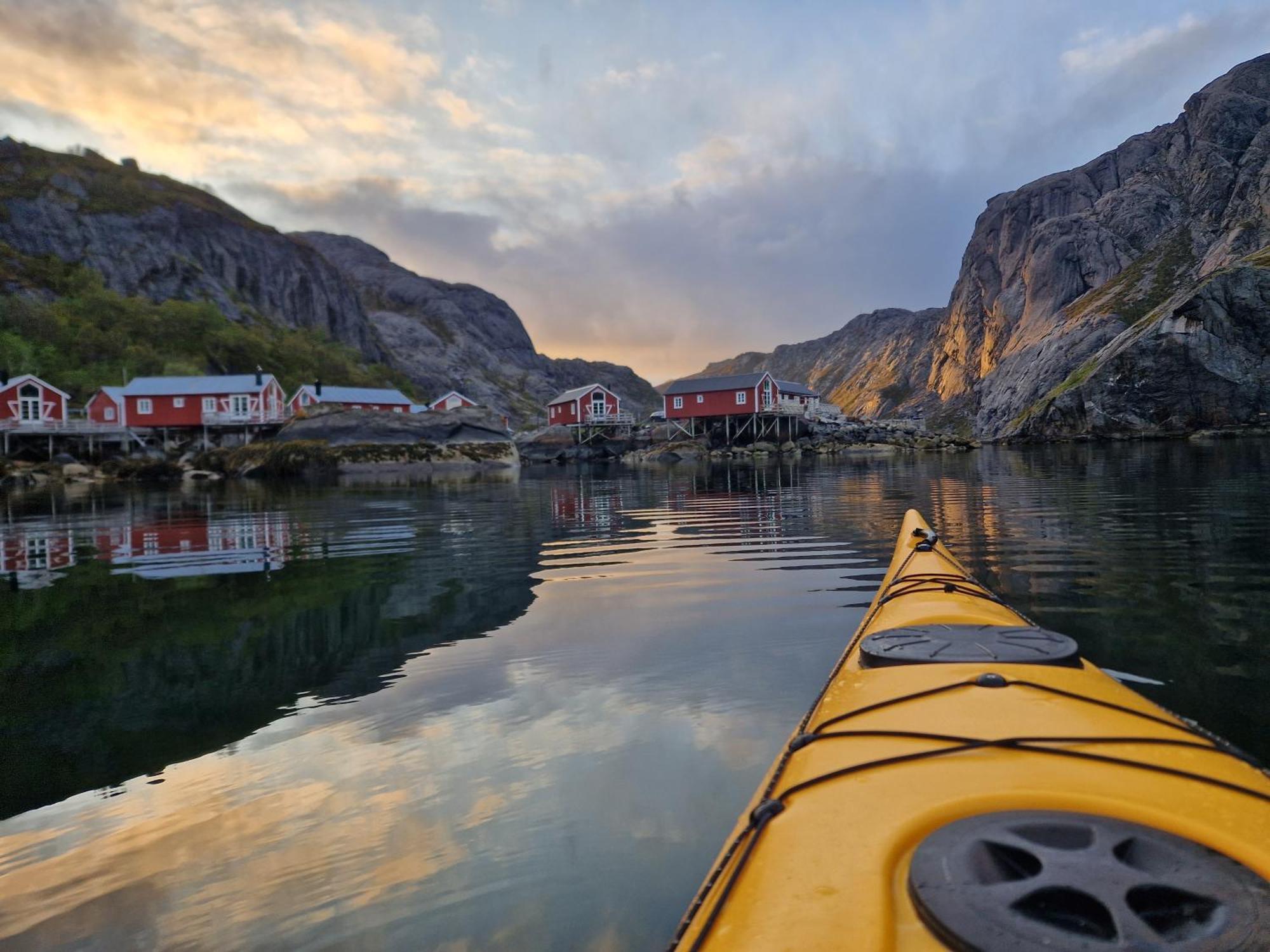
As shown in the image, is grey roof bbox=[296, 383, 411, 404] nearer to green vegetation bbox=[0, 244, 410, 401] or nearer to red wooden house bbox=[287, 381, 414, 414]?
red wooden house bbox=[287, 381, 414, 414]

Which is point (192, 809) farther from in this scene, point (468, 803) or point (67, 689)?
point (67, 689)

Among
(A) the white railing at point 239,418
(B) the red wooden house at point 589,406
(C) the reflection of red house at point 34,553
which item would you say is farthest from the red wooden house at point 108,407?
(C) the reflection of red house at point 34,553

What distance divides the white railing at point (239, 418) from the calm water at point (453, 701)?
161ft

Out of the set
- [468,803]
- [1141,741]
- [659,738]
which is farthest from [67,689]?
[1141,741]

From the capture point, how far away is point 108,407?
58969 millimetres

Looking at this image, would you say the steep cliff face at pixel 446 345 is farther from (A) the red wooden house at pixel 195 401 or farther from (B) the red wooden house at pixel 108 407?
(B) the red wooden house at pixel 108 407

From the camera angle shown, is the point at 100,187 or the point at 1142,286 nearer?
the point at 1142,286

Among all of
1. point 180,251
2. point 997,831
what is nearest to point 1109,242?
point 997,831

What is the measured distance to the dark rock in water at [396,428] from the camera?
54469mm

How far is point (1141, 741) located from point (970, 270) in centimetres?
15164

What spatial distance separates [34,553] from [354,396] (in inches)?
2503

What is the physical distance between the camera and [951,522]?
48.8 ft

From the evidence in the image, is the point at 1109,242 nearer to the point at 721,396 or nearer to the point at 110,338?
the point at 721,396

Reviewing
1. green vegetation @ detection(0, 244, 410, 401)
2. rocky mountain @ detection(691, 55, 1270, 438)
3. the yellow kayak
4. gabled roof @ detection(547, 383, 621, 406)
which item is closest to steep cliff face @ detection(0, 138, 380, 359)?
green vegetation @ detection(0, 244, 410, 401)
